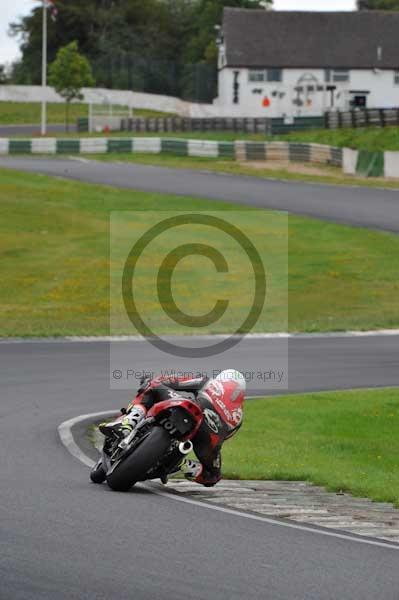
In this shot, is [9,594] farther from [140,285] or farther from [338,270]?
[338,270]

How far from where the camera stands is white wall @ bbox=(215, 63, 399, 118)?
93438 mm

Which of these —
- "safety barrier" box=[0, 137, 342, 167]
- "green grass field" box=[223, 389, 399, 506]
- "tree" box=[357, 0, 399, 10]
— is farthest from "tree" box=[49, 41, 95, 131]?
"green grass field" box=[223, 389, 399, 506]

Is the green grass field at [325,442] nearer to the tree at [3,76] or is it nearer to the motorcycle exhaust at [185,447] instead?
the motorcycle exhaust at [185,447]

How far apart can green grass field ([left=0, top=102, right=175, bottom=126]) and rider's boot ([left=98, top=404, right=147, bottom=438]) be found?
77688 mm

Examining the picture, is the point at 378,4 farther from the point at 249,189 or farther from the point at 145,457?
the point at 145,457

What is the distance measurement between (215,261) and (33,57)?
3185 inches

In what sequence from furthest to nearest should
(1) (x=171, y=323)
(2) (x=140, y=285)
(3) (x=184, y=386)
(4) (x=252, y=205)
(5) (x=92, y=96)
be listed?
(5) (x=92, y=96), (4) (x=252, y=205), (2) (x=140, y=285), (1) (x=171, y=323), (3) (x=184, y=386)

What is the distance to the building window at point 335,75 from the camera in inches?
3718

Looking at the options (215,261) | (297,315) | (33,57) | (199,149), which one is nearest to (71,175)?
(199,149)

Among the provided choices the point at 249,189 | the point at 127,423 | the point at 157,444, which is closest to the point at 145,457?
the point at 157,444

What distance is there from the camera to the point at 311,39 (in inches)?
3775

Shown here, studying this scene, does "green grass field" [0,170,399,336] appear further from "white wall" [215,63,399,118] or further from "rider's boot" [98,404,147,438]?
"white wall" [215,63,399,118]

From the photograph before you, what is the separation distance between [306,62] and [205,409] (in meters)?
86.7

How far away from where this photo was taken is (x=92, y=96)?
100062mm
